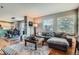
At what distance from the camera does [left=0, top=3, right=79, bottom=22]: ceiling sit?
1999 millimetres

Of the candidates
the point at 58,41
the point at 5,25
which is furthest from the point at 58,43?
the point at 5,25

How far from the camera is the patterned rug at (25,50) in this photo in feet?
6.86

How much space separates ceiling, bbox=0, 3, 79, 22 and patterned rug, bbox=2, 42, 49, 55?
1.80ft

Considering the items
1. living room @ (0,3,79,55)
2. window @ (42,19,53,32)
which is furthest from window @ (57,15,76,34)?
window @ (42,19,53,32)

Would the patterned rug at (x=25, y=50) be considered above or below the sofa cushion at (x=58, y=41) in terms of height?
below

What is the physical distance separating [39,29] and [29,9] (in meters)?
0.44

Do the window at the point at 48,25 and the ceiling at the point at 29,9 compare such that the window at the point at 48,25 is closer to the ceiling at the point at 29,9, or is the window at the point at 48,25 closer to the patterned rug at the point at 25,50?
the ceiling at the point at 29,9

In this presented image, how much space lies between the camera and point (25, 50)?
6.93ft

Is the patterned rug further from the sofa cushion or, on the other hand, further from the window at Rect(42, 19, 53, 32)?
the window at Rect(42, 19, 53, 32)

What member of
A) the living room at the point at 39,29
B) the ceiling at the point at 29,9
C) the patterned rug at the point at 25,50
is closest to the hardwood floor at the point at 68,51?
the living room at the point at 39,29

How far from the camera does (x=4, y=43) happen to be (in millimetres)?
2066
